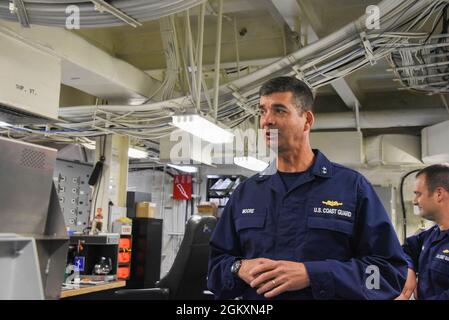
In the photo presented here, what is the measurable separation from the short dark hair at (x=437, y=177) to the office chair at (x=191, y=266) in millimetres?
1640

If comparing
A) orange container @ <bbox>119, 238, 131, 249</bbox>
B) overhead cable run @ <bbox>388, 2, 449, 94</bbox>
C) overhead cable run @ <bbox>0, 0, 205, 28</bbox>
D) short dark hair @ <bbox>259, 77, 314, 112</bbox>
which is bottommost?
orange container @ <bbox>119, 238, 131, 249</bbox>

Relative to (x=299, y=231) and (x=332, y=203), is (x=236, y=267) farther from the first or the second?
(x=332, y=203)

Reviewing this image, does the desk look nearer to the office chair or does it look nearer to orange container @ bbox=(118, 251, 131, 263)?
the office chair

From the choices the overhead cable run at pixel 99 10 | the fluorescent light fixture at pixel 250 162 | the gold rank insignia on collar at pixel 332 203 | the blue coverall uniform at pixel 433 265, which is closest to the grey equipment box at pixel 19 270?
the gold rank insignia on collar at pixel 332 203

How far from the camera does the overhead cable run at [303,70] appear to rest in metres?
2.66

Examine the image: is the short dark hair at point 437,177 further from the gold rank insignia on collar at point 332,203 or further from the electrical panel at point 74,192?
the electrical panel at point 74,192

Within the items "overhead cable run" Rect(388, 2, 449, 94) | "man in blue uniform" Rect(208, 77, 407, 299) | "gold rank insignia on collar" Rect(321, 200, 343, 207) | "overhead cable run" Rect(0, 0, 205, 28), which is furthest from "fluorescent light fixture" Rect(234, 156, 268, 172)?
"gold rank insignia on collar" Rect(321, 200, 343, 207)

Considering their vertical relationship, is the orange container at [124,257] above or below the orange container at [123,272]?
above

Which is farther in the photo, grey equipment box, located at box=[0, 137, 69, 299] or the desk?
the desk

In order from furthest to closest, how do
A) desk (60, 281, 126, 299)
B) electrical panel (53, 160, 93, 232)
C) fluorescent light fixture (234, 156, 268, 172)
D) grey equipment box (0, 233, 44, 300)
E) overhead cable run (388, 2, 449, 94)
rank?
1. electrical panel (53, 160, 93, 232)
2. fluorescent light fixture (234, 156, 268, 172)
3. desk (60, 281, 126, 299)
4. overhead cable run (388, 2, 449, 94)
5. grey equipment box (0, 233, 44, 300)

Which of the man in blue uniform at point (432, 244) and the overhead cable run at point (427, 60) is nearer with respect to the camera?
the man in blue uniform at point (432, 244)

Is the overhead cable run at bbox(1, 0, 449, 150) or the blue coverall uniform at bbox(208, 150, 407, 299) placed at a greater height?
the overhead cable run at bbox(1, 0, 449, 150)

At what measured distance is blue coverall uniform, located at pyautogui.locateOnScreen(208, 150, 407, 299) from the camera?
4.22 feet
